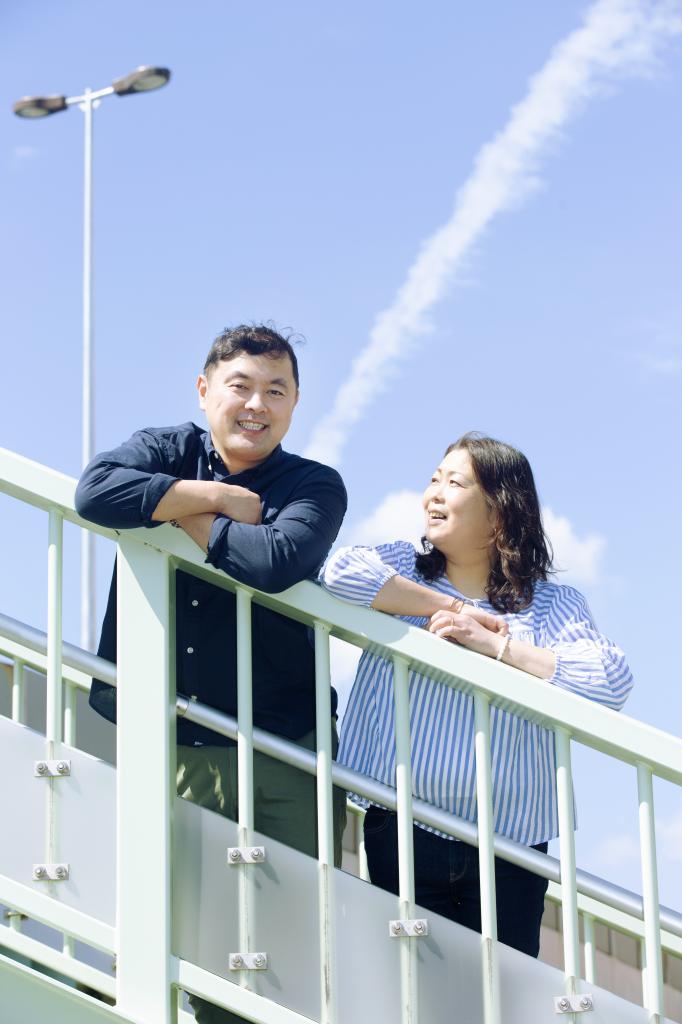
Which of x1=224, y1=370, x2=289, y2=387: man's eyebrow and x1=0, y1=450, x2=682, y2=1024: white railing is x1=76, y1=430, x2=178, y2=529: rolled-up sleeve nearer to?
x1=0, y1=450, x2=682, y2=1024: white railing

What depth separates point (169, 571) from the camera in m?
2.62

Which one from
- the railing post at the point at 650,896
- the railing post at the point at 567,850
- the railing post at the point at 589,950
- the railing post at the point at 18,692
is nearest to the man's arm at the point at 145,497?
the railing post at the point at 567,850

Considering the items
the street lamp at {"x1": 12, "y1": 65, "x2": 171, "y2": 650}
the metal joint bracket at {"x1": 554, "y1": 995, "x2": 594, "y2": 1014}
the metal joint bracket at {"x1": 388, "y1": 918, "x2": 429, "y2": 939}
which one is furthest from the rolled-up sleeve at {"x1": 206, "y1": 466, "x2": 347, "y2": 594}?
the street lamp at {"x1": 12, "y1": 65, "x2": 171, "y2": 650}

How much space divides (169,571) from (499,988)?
1047mm

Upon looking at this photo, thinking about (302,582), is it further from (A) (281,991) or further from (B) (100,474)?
(A) (281,991)

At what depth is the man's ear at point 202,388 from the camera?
301 cm

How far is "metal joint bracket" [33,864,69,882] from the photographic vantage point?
2508 millimetres

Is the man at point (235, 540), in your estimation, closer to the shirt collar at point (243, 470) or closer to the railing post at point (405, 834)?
the shirt collar at point (243, 470)

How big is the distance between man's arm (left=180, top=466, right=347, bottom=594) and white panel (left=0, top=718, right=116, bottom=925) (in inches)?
18.8

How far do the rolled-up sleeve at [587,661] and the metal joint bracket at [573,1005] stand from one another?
0.58 meters

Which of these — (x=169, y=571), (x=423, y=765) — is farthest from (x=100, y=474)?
(x=423, y=765)

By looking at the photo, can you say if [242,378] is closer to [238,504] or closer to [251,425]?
[251,425]

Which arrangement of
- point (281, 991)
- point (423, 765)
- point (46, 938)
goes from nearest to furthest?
point (281, 991) → point (423, 765) → point (46, 938)

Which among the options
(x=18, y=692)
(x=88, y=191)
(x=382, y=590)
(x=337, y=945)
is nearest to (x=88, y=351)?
(x=88, y=191)
